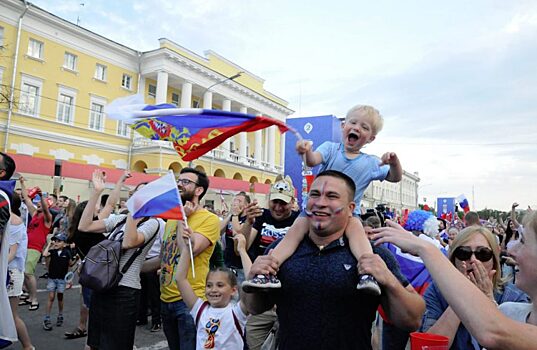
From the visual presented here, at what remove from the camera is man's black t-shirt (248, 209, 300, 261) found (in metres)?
4.28

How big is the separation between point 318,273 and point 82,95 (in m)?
34.0

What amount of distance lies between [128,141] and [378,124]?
34.1 m

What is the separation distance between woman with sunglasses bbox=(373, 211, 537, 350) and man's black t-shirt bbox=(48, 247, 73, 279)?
636 cm

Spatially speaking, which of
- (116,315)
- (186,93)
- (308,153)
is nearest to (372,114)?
(308,153)

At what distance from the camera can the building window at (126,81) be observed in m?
34.8

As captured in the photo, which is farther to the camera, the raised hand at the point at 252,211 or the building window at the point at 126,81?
the building window at the point at 126,81

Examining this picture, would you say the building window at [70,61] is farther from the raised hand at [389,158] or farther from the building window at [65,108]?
the raised hand at [389,158]

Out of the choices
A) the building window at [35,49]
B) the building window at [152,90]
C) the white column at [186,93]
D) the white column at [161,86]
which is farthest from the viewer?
the building window at [152,90]

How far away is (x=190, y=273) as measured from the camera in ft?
11.7

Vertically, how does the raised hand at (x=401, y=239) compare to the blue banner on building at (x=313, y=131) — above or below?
below

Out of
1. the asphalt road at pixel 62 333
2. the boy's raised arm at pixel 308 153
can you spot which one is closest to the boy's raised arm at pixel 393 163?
the boy's raised arm at pixel 308 153

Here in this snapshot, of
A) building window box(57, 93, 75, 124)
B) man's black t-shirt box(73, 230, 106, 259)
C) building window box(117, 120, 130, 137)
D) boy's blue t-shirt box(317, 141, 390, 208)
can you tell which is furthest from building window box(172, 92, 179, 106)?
boy's blue t-shirt box(317, 141, 390, 208)

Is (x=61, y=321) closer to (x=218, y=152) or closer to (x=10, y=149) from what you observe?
(x=10, y=149)

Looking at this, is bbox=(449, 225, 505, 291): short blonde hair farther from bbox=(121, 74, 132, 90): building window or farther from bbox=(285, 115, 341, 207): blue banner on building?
bbox=(121, 74, 132, 90): building window
